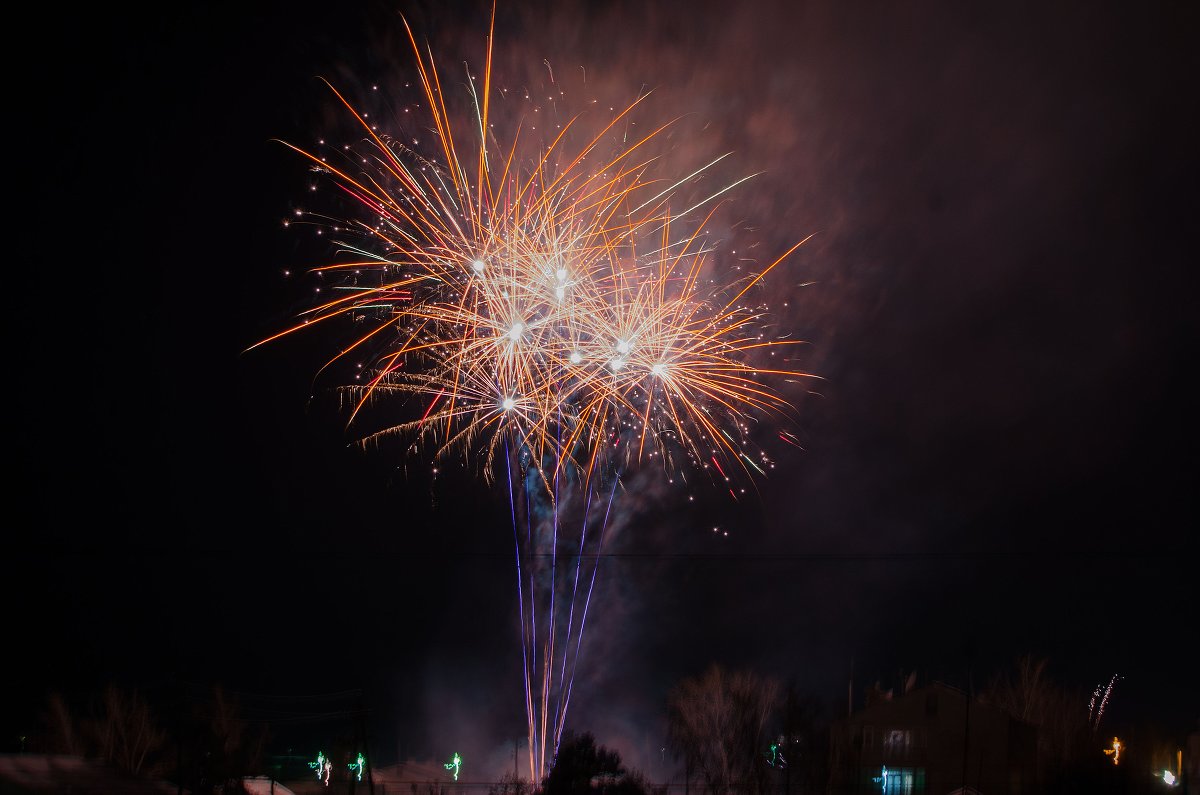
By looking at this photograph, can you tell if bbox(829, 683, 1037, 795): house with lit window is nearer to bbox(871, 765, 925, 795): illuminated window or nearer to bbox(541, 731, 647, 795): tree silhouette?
bbox(871, 765, 925, 795): illuminated window

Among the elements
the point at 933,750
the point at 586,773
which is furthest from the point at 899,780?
the point at 586,773

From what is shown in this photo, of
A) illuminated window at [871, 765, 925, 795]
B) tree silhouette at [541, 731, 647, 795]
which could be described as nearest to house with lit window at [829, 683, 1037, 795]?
illuminated window at [871, 765, 925, 795]

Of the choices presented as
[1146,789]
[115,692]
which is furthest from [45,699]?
[1146,789]

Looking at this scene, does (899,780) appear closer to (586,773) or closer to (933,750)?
(933,750)

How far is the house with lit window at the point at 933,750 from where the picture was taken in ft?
146

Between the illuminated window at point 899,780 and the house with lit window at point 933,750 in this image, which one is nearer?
the house with lit window at point 933,750

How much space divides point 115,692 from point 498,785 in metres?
28.0

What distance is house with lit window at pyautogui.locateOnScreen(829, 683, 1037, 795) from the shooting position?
4438 centimetres

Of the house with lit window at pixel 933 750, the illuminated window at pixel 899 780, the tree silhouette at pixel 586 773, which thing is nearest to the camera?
the tree silhouette at pixel 586 773

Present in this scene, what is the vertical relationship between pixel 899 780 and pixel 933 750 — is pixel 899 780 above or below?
below

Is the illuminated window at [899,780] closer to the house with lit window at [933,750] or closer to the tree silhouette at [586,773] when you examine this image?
A: the house with lit window at [933,750]

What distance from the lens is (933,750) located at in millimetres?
44844

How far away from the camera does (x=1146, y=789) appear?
137 ft

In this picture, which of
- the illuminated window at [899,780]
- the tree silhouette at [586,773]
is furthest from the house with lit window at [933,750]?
the tree silhouette at [586,773]
